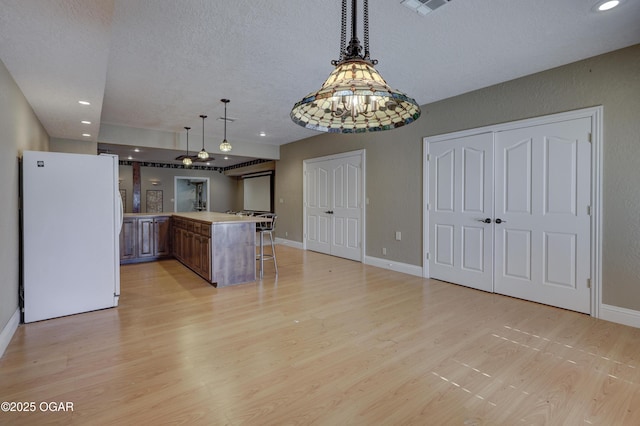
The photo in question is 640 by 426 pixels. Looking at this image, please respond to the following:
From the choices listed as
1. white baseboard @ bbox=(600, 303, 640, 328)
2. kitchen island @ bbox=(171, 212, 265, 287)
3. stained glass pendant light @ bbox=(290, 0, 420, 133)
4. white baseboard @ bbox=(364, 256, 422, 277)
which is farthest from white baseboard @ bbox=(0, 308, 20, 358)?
white baseboard @ bbox=(600, 303, 640, 328)

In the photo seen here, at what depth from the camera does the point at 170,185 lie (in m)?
11.2

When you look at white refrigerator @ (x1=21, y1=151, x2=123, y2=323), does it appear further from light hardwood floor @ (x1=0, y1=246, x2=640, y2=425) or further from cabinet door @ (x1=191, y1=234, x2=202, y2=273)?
cabinet door @ (x1=191, y1=234, x2=202, y2=273)

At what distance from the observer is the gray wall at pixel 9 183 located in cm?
251

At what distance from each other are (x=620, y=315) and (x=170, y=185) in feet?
39.1

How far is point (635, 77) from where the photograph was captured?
2.90m

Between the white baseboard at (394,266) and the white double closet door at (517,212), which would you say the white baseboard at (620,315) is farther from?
the white baseboard at (394,266)

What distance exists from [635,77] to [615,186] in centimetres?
102

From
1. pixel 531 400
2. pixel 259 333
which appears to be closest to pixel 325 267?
pixel 259 333

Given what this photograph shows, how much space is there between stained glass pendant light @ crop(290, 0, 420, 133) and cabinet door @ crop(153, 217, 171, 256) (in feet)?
17.5

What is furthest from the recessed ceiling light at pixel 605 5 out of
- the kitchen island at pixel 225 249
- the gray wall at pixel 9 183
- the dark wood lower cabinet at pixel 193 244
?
the gray wall at pixel 9 183

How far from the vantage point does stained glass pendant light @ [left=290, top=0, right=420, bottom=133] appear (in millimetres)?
1108

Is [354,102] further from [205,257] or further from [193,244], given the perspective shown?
[193,244]

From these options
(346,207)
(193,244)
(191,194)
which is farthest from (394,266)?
(191,194)

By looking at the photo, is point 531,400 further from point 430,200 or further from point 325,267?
point 325,267
